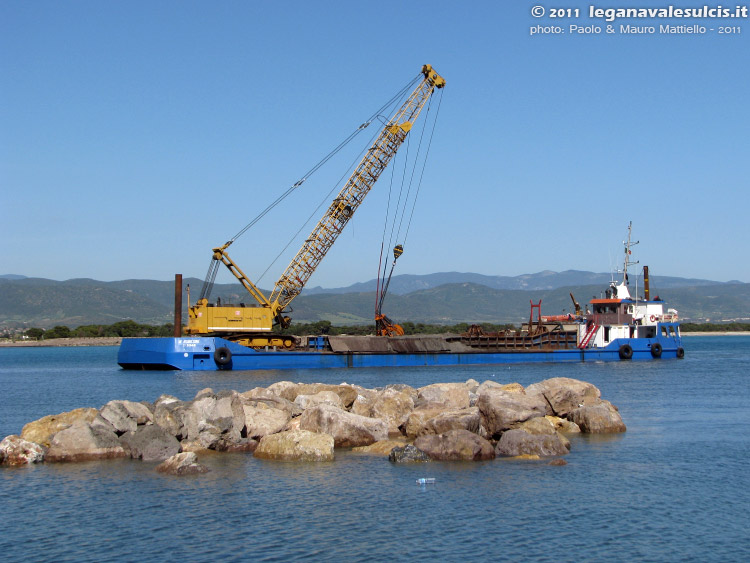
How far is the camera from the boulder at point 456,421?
19.5 m

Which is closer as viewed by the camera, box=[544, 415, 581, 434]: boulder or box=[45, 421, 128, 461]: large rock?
box=[45, 421, 128, 461]: large rock

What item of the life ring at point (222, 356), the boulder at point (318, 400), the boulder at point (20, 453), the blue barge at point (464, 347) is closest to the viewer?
the boulder at point (20, 453)

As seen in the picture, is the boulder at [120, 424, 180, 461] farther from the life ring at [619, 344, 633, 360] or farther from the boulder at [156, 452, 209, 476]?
the life ring at [619, 344, 633, 360]

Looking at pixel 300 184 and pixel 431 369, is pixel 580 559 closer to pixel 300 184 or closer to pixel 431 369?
pixel 431 369

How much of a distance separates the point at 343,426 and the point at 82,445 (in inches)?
241

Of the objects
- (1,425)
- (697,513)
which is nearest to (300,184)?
(1,425)

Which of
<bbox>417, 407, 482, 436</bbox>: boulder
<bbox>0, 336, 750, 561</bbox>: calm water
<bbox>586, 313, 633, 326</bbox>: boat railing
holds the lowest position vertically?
<bbox>0, 336, 750, 561</bbox>: calm water

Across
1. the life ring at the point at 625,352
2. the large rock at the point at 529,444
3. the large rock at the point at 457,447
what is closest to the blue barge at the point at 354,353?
the life ring at the point at 625,352

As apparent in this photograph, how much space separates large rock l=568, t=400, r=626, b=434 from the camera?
2208 cm

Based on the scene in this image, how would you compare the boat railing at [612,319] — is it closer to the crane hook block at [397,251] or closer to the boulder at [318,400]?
the crane hook block at [397,251]

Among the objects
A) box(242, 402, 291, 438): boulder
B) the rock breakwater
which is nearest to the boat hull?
the rock breakwater

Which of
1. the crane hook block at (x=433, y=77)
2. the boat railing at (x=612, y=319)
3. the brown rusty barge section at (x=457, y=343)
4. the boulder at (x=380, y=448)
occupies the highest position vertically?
the crane hook block at (x=433, y=77)

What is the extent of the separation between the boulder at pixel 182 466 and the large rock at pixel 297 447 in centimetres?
185

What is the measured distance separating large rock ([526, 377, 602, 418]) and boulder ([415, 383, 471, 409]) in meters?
1.85
